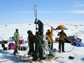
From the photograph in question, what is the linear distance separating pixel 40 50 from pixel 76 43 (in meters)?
6.01

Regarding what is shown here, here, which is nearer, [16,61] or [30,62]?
[30,62]

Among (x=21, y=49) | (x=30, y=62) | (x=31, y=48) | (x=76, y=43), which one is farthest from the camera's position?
(x=76, y=43)

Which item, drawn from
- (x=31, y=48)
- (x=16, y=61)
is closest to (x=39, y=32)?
(x=31, y=48)

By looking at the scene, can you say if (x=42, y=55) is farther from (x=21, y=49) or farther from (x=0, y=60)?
(x=21, y=49)

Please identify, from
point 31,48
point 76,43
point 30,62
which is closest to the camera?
point 30,62

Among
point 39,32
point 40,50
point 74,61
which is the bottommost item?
point 74,61

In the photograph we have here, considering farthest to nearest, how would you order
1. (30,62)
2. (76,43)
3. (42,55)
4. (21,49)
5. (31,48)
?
(76,43), (21,49), (31,48), (42,55), (30,62)

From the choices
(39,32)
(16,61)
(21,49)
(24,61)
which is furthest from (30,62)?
(21,49)

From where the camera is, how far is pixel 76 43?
42.5 feet

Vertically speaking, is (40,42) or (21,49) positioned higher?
(40,42)

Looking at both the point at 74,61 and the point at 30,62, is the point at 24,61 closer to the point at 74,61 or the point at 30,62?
the point at 30,62

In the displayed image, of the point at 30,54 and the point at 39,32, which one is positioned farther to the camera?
the point at 30,54

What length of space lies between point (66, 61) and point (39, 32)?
222 cm

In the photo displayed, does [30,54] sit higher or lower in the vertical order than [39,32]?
lower
